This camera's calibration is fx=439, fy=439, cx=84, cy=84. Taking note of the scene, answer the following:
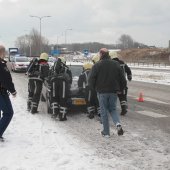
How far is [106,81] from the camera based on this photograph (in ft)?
30.4

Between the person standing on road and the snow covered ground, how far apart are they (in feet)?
2.23

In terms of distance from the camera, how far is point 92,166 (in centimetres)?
698

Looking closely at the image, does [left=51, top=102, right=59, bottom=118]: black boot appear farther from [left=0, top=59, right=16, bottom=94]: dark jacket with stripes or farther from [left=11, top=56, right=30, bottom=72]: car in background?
[left=11, top=56, right=30, bottom=72]: car in background

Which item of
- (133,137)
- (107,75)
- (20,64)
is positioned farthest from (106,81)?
(20,64)

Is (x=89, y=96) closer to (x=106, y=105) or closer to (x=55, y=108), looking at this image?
(x=55, y=108)

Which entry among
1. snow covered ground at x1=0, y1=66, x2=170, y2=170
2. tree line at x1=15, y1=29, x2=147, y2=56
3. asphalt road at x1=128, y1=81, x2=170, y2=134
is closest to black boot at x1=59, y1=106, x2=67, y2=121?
snow covered ground at x1=0, y1=66, x2=170, y2=170

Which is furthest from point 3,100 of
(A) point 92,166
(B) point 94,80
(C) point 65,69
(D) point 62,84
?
(C) point 65,69

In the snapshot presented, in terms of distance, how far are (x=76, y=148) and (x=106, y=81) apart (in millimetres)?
1717

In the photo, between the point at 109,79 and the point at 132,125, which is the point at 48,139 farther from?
the point at 132,125

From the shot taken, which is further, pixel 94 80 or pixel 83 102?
pixel 83 102

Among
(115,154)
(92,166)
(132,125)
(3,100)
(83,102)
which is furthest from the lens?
(83,102)

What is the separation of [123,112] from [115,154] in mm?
4960

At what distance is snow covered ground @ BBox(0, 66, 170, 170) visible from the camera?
7.10 meters

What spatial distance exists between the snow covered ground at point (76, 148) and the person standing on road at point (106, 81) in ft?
2.23
